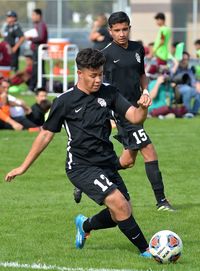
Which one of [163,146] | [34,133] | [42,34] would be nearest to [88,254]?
[163,146]

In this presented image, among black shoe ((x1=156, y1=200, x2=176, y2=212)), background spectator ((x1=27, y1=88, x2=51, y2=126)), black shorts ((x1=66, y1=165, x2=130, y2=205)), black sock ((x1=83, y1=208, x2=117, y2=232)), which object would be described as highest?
black shorts ((x1=66, y1=165, x2=130, y2=205))

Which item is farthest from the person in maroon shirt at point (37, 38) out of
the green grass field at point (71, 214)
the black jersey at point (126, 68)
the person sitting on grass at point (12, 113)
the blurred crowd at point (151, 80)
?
the black jersey at point (126, 68)

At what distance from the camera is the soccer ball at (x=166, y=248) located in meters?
8.25

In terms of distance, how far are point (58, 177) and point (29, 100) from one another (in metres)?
12.7

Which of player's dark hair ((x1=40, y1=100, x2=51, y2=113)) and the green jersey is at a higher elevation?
the green jersey

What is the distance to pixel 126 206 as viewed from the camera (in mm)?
8289

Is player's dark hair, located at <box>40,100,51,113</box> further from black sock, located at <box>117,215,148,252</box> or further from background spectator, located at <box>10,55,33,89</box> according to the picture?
black sock, located at <box>117,215,148,252</box>

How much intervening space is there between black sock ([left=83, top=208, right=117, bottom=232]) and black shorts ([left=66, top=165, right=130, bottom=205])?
14.4 inches

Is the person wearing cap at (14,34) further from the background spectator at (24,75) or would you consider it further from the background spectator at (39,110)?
the background spectator at (39,110)

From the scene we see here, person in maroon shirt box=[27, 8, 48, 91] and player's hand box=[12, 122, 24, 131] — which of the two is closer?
player's hand box=[12, 122, 24, 131]

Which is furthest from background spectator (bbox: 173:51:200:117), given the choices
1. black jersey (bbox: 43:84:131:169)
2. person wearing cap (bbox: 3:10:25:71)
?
black jersey (bbox: 43:84:131:169)

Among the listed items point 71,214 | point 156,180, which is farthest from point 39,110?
A: point 71,214

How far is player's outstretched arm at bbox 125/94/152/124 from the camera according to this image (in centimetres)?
793

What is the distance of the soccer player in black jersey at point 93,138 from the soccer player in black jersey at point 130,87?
262 centimetres
